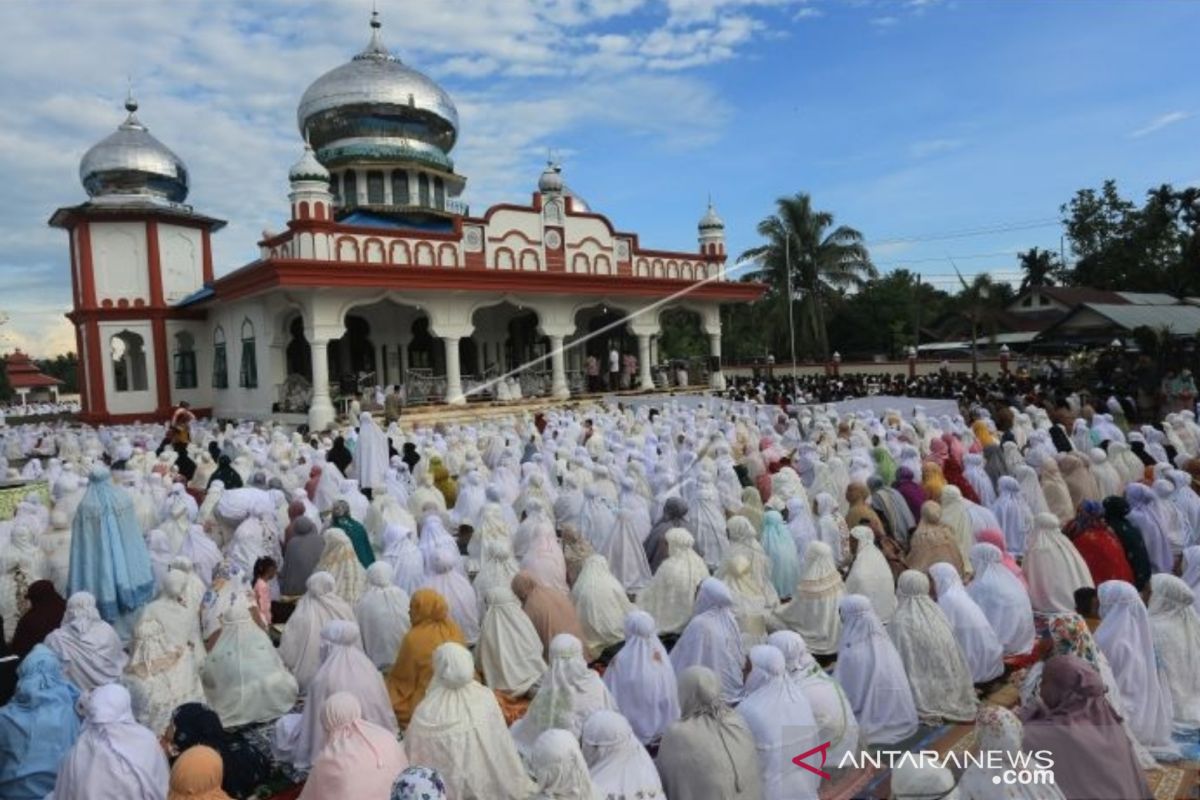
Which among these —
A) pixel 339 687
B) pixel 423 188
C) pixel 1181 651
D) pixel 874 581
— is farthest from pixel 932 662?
pixel 423 188

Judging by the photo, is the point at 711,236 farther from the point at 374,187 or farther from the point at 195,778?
the point at 195,778

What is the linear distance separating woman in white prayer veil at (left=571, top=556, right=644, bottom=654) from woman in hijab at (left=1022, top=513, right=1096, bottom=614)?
2.87 m

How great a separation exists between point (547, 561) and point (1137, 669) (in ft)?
12.7

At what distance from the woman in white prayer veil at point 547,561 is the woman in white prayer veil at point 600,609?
0.94 ft

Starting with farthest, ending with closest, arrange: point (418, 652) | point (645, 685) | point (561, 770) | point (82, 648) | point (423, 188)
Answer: point (423, 188) → point (82, 648) → point (418, 652) → point (645, 685) → point (561, 770)

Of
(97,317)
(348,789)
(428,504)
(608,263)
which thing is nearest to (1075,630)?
(348,789)

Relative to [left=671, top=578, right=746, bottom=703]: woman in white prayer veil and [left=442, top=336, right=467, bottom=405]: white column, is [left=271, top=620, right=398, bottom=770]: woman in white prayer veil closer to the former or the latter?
[left=671, top=578, right=746, bottom=703]: woman in white prayer veil

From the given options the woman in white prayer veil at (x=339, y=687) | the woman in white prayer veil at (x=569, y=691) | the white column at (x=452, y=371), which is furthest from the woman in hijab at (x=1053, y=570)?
the white column at (x=452, y=371)

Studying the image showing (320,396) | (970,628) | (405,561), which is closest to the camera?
(970,628)

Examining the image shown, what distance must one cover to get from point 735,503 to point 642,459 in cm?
195

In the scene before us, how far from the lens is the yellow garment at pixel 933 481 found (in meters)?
8.08

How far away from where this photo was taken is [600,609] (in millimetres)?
5906

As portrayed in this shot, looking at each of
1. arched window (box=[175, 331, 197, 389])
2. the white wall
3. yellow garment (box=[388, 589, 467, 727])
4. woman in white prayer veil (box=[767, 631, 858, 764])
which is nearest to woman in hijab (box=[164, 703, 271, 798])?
yellow garment (box=[388, 589, 467, 727])

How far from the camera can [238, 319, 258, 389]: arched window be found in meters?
19.7
